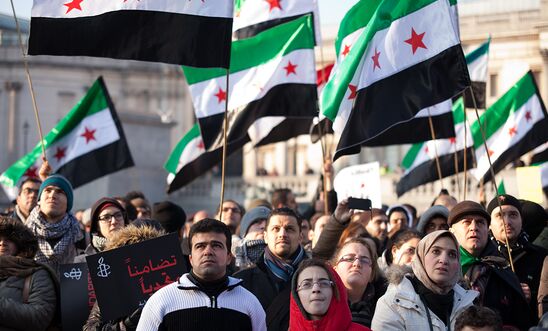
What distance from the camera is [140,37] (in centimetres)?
1106

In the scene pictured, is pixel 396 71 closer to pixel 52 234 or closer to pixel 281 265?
pixel 281 265

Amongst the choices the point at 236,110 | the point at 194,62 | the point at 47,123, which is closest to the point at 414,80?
the point at 194,62

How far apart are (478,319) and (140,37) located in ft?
15.5

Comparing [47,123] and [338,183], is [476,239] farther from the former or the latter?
[47,123]

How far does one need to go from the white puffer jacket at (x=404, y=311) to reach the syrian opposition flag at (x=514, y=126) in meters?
9.03

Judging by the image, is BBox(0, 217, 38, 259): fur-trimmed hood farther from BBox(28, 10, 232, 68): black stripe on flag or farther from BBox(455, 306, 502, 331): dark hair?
BBox(455, 306, 502, 331): dark hair

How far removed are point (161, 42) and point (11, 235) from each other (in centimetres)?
262

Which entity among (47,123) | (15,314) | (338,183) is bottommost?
(15,314)

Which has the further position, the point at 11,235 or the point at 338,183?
the point at 338,183

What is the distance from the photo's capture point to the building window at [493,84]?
197ft

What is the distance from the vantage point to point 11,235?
907 centimetres

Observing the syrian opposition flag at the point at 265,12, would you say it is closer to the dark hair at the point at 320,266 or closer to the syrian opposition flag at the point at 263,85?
the syrian opposition flag at the point at 263,85

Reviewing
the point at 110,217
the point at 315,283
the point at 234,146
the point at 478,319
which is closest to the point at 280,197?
the point at 234,146

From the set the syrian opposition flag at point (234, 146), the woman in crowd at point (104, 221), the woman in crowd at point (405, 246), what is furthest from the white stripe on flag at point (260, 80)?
the woman in crowd at point (405, 246)
